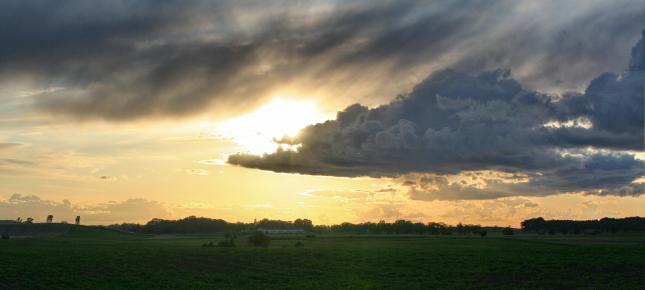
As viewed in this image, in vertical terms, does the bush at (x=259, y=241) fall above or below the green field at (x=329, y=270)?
above

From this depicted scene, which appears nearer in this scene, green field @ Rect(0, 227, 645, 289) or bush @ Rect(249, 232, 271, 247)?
green field @ Rect(0, 227, 645, 289)

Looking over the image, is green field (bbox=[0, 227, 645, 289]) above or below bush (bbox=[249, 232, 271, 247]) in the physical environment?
below

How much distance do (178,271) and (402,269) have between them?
31.5 meters

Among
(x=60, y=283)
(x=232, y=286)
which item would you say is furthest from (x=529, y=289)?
(x=60, y=283)

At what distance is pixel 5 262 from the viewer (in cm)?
8362

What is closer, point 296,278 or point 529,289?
point 529,289

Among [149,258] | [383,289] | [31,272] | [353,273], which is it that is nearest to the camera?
[383,289]

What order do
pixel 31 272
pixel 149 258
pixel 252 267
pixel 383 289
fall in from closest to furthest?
pixel 383 289
pixel 31 272
pixel 252 267
pixel 149 258

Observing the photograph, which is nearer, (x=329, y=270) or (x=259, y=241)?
(x=329, y=270)

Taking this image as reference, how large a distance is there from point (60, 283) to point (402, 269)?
44677 mm

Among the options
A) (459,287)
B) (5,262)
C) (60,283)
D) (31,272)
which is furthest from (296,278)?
(5,262)

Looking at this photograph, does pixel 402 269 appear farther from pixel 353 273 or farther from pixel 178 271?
pixel 178 271

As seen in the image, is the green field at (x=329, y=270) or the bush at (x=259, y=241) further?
the bush at (x=259, y=241)

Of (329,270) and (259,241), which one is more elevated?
(259,241)
